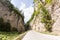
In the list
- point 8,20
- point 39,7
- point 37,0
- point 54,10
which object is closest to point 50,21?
point 54,10

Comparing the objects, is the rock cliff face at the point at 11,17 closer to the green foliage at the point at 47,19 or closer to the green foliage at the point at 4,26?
the green foliage at the point at 4,26

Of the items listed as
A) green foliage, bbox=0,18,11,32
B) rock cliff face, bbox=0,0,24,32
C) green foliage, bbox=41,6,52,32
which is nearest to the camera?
green foliage, bbox=41,6,52,32

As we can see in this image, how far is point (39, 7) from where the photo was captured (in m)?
17.0

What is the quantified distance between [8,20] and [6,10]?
111 cm

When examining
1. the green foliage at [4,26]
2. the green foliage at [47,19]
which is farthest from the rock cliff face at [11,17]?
the green foliage at [47,19]

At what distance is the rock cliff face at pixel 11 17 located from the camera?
18.5 meters

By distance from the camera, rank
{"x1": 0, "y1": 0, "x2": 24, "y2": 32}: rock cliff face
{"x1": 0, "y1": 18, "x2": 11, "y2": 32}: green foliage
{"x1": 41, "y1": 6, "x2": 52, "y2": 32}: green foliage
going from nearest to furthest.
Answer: {"x1": 41, "y1": 6, "x2": 52, "y2": 32}: green foliage → {"x1": 0, "y1": 18, "x2": 11, "y2": 32}: green foliage → {"x1": 0, "y1": 0, "x2": 24, "y2": 32}: rock cliff face

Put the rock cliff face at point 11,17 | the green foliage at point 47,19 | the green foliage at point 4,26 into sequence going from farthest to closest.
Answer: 1. the rock cliff face at point 11,17
2. the green foliage at point 4,26
3. the green foliage at point 47,19

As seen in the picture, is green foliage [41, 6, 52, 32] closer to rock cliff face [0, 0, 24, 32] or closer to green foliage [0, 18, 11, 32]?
green foliage [0, 18, 11, 32]

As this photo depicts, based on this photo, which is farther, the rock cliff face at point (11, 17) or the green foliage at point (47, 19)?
the rock cliff face at point (11, 17)

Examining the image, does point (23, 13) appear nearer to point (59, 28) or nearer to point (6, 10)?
point (6, 10)

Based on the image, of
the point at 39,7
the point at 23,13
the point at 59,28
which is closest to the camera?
the point at 59,28

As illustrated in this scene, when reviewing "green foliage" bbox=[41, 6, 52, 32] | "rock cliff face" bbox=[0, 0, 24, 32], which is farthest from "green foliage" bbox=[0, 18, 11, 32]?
"green foliage" bbox=[41, 6, 52, 32]

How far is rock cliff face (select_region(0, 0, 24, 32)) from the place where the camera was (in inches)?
728
